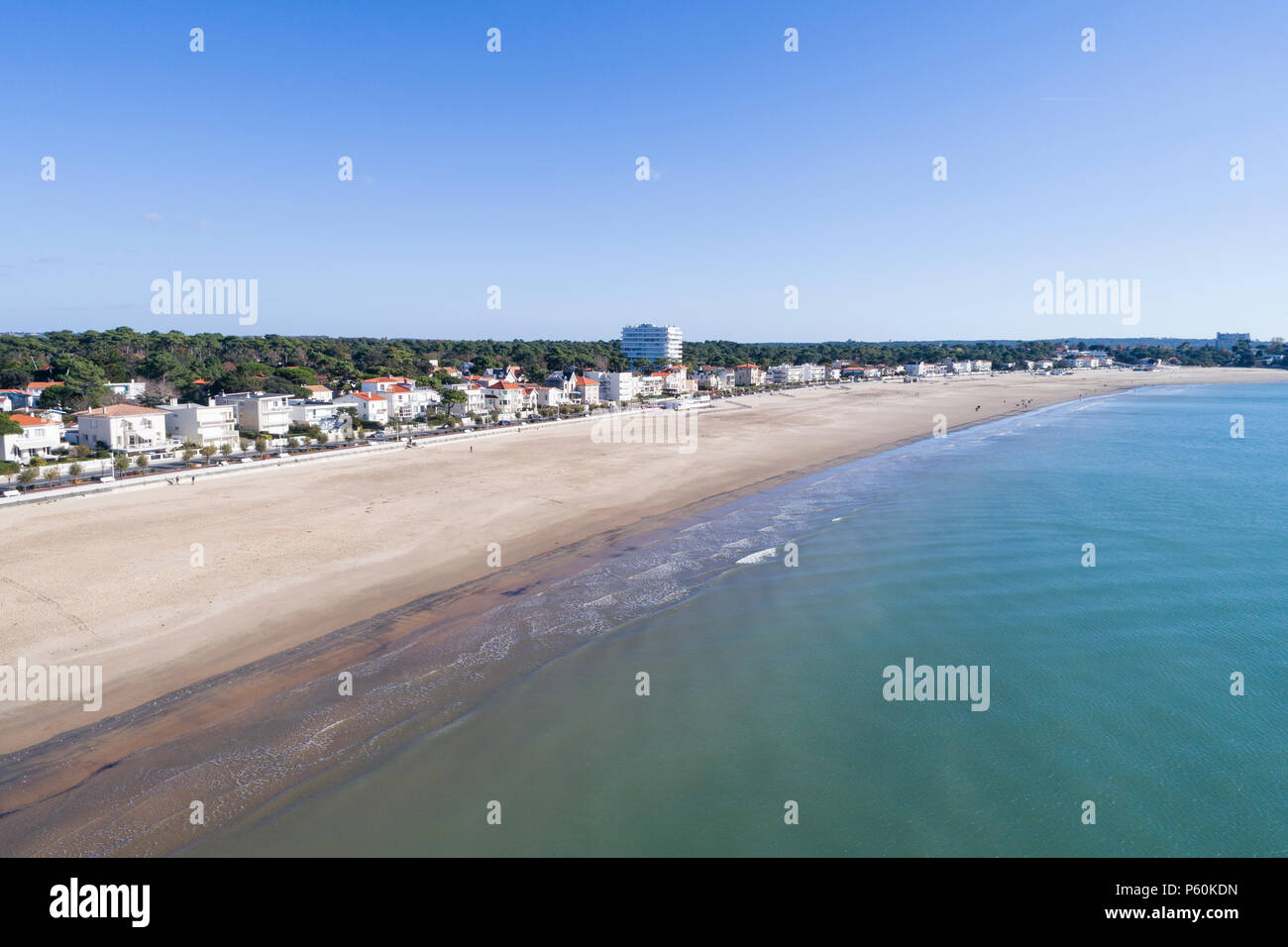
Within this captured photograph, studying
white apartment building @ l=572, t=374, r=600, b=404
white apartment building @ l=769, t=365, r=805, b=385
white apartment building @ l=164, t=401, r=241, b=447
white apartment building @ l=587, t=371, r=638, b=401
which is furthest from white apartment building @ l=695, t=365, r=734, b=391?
white apartment building @ l=164, t=401, r=241, b=447

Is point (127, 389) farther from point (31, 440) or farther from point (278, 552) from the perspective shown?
point (278, 552)

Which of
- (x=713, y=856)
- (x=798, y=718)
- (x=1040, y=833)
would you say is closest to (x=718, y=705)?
(x=798, y=718)

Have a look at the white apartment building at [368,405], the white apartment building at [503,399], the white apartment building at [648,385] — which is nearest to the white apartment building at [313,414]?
the white apartment building at [368,405]

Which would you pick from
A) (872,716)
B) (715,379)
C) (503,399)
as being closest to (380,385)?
(503,399)

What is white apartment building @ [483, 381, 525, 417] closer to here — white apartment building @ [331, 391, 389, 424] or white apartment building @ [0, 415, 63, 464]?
white apartment building @ [331, 391, 389, 424]

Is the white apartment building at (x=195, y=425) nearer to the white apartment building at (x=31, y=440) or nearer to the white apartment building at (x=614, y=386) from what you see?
the white apartment building at (x=31, y=440)

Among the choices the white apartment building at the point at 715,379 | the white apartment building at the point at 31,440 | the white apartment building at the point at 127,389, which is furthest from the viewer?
the white apartment building at the point at 715,379
